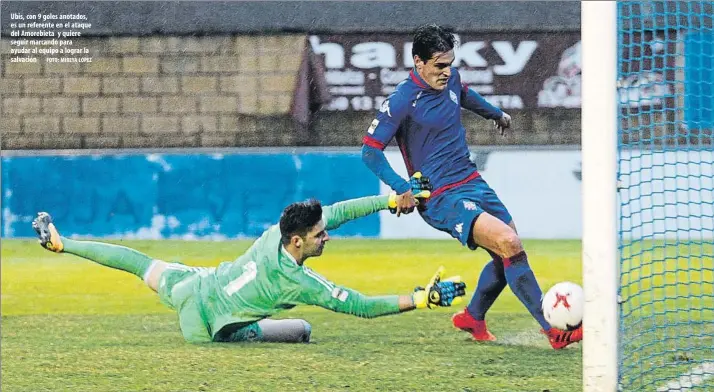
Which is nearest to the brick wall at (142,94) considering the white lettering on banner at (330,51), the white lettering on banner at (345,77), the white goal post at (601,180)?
the white lettering on banner at (330,51)

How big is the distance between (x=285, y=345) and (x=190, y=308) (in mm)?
466

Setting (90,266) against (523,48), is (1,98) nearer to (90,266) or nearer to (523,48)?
(90,266)

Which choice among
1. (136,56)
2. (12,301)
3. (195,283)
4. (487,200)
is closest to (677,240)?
(487,200)

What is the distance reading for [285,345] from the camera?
4.96m

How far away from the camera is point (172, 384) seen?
421cm

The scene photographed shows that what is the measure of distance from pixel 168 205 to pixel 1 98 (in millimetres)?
1023

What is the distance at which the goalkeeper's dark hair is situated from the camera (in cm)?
496

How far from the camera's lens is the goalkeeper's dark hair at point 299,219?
16.3 ft

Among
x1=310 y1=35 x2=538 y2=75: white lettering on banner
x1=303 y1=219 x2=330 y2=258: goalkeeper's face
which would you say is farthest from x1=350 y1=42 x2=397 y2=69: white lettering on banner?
x1=303 y1=219 x2=330 y2=258: goalkeeper's face

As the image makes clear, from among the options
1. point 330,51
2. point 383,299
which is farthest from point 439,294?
point 330,51

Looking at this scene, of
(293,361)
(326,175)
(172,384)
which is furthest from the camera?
(326,175)

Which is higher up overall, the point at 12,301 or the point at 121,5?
the point at 121,5

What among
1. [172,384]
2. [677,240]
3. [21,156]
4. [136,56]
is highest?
[136,56]

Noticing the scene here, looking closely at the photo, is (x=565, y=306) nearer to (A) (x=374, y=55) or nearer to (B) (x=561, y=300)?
(B) (x=561, y=300)
